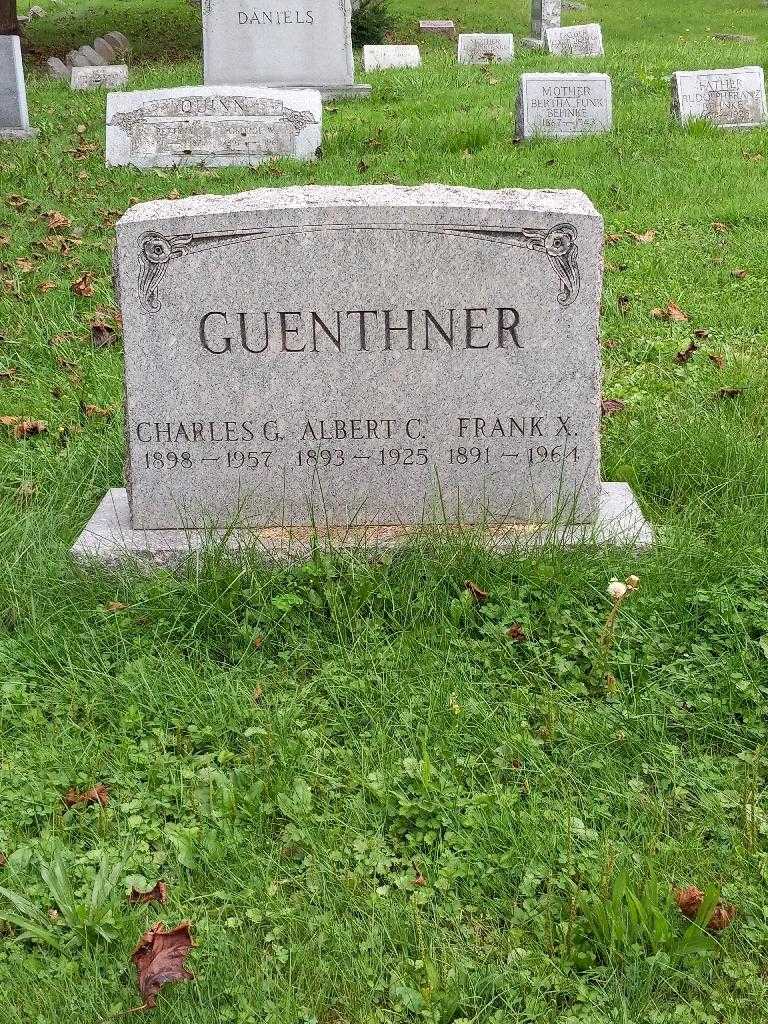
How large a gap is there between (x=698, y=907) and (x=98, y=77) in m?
14.8

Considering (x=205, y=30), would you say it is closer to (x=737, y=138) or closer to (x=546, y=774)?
(x=737, y=138)

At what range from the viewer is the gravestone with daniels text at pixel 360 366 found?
138 inches

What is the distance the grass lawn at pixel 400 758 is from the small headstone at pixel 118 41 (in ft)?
53.9

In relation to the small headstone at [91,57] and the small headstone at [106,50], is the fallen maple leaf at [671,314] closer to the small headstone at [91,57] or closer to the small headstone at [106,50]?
A: the small headstone at [91,57]

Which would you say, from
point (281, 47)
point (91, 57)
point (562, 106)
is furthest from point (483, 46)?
point (562, 106)

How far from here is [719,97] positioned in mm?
10688

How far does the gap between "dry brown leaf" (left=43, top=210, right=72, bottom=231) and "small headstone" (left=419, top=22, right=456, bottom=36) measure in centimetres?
1543

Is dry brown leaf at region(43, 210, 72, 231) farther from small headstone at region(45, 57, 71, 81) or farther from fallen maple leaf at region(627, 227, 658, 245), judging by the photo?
small headstone at region(45, 57, 71, 81)

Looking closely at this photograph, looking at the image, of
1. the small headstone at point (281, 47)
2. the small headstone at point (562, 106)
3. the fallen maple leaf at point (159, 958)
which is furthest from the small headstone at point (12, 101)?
the fallen maple leaf at point (159, 958)

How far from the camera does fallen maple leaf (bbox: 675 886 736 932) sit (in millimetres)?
2307

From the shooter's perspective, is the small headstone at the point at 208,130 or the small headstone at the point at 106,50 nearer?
→ the small headstone at the point at 208,130

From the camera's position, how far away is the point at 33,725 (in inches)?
118

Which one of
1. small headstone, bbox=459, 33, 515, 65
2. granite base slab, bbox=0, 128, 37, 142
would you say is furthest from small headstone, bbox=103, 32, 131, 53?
granite base slab, bbox=0, 128, 37, 142

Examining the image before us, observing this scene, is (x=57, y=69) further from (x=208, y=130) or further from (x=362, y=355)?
(x=362, y=355)
